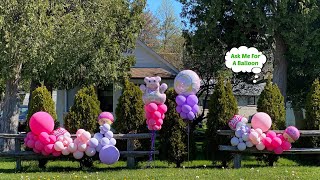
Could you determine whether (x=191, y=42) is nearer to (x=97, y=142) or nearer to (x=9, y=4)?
(x=9, y=4)

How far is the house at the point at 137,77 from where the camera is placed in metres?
21.4

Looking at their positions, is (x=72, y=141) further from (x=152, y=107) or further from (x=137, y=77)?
(x=137, y=77)

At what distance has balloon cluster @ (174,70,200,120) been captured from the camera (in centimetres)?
996

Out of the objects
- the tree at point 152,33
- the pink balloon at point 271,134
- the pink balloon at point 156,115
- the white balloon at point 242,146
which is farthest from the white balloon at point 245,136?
the tree at point 152,33

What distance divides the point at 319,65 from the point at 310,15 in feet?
7.35

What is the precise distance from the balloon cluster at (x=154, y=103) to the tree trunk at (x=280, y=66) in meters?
7.64

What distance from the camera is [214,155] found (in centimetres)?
1099

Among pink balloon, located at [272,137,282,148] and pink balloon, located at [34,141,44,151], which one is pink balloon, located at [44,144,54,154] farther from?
pink balloon, located at [272,137,282,148]

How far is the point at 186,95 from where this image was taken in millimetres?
10086

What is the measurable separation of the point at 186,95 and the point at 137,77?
11.1 meters

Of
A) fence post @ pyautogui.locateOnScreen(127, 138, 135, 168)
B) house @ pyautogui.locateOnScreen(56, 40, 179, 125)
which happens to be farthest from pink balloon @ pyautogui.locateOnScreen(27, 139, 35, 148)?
house @ pyautogui.locateOnScreen(56, 40, 179, 125)

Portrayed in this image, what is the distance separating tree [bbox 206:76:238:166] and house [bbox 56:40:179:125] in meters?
10.1

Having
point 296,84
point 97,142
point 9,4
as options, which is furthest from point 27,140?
point 296,84

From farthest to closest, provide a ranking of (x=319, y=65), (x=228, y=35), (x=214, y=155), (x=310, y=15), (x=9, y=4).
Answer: (x=228, y=35) < (x=319, y=65) < (x=310, y=15) < (x=9, y=4) < (x=214, y=155)
